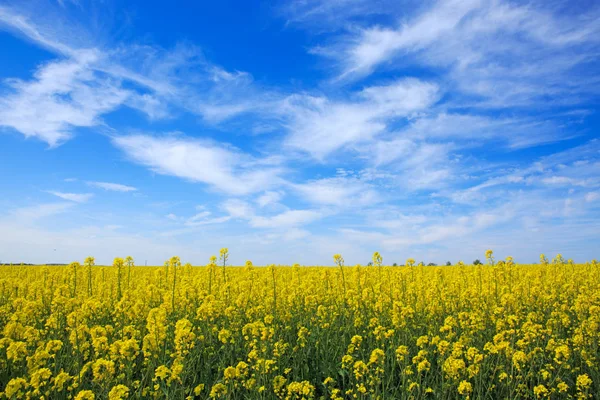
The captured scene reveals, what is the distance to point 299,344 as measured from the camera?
7.10 m

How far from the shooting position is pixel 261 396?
17.5 feet

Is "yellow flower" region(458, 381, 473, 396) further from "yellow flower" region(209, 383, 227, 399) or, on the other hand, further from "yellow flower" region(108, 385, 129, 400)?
"yellow flower" region(108, 385, 129, 400)

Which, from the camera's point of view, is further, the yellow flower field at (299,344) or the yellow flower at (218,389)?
the yellow flower field at (299,344)

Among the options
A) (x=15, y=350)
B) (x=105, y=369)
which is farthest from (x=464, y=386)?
(x=15, y=350)

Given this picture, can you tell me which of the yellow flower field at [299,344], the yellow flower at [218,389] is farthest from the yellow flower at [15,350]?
the yellow flower at [218,389]

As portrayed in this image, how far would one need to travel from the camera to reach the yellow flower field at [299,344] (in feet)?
17.7

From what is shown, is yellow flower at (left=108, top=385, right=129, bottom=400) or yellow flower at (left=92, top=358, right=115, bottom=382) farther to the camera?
yellow flower at (left=92, top=358, right=115, bottom=382)

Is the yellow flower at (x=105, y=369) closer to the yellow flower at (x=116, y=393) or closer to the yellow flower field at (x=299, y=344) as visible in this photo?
the yellow flower field at (x=299, y=344)

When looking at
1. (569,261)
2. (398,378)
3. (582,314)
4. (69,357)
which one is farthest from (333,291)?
(569,261)

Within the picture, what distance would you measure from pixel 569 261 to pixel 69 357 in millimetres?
15548

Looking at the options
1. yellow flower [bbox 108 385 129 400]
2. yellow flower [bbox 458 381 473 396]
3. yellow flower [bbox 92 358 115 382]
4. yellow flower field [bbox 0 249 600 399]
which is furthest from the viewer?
yellow flower field [bbox 0 249 600 399]

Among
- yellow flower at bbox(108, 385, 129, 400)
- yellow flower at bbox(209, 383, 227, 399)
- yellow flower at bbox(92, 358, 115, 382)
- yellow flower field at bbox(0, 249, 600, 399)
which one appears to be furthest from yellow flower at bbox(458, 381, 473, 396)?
yellow flower at bbox(92, 358, 115, 382)

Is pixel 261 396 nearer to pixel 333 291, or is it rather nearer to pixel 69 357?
pixel 69 357

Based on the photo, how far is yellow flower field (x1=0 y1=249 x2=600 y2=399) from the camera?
5.41m
